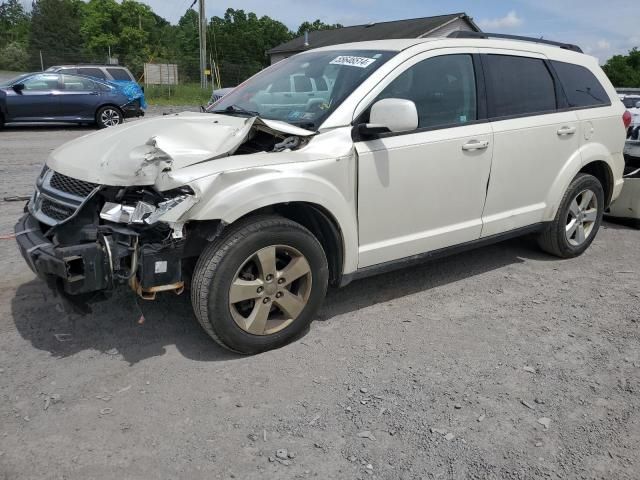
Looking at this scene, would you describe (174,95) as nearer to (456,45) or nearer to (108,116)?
(108,116)

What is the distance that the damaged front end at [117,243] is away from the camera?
9.94ft

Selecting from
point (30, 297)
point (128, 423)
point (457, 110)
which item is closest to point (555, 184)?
point (457, 110)

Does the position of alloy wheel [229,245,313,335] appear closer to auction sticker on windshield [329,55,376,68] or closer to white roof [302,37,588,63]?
auction sticker on windshield [329,55,376,68]

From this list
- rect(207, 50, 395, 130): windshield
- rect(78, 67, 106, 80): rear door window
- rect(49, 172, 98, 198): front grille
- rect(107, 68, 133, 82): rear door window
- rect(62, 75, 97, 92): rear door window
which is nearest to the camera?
rect(49, 172, 98, 198): front grille

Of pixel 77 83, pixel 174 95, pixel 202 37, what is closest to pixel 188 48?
pixel 202 37

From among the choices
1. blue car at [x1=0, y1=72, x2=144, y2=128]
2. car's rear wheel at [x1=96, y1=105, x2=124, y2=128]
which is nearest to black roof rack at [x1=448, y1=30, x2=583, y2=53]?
blue car at [x1=0, y1=72, x2=144, y2=128]

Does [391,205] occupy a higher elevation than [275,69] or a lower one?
lower

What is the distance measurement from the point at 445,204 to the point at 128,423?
2535 millimetres

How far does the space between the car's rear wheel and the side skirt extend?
13.3 m

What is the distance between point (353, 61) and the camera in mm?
4086

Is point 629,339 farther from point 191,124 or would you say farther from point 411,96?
point 191,124

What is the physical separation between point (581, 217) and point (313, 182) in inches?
123

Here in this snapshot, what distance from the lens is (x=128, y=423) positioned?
287 cm

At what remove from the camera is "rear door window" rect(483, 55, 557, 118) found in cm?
447
